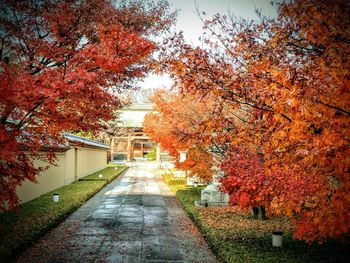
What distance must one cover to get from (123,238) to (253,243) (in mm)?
3931

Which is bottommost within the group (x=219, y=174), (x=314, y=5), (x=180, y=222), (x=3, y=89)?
(x=180, y=222)

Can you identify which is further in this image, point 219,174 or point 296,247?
point 219,174

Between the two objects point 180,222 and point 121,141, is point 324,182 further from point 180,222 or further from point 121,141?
point 121,141

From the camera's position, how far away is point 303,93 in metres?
4.92

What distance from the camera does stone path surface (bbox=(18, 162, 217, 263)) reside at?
8.09 metres

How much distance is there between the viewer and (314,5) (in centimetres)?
489

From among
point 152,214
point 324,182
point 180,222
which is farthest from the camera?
point 152,214

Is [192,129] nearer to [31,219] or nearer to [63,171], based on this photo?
[31,219]

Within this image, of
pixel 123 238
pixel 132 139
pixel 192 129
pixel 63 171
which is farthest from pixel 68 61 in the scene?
pixel 132 139

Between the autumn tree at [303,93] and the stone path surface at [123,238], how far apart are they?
3.09m

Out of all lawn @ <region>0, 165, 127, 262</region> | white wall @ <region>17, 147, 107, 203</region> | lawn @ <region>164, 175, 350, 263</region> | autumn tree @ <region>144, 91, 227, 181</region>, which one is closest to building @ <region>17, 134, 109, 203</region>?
white wall @ <region>17, 147, 107, 203</region>

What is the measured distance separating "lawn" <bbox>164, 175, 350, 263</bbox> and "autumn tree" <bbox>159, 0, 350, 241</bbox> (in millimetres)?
1485

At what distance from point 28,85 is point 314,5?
A: 19.3 ft

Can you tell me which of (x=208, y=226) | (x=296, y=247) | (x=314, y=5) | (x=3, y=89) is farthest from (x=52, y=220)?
(x=314, y=5)
